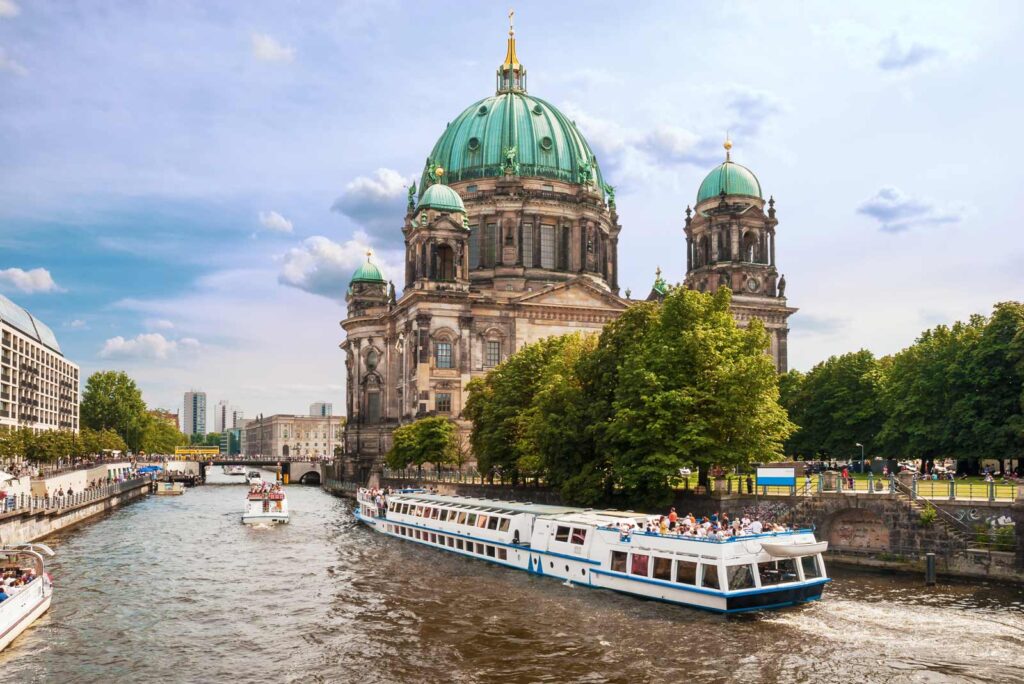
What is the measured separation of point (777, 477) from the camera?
51562mm

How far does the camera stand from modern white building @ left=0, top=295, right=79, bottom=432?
359 ft

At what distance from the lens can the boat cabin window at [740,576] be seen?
3731cm

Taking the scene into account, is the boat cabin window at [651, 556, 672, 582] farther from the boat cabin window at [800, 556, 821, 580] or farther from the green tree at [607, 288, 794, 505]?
the green tree at [607, 288, 794, 505]

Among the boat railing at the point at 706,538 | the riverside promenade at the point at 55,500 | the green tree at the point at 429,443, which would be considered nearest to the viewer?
the boat railing at the point at 706,538

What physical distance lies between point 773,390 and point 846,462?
100 feet

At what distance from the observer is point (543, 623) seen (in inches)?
1438

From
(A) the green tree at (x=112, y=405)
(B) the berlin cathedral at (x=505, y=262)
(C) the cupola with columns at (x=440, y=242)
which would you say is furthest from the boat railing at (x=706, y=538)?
(A) the green tree at (x=112, y=405)

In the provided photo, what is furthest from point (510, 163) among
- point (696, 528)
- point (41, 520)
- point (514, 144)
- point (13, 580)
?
point (13, 580)

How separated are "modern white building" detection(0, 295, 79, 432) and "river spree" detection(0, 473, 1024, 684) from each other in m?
63.8

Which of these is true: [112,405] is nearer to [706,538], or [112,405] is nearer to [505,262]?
[505,262]

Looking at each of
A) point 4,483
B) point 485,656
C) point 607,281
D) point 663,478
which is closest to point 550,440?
point 663,478

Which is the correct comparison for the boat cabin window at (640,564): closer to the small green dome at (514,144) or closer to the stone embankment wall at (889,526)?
the stone embankment wall at (889,526)

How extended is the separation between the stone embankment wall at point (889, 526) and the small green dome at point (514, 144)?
73.7 metres

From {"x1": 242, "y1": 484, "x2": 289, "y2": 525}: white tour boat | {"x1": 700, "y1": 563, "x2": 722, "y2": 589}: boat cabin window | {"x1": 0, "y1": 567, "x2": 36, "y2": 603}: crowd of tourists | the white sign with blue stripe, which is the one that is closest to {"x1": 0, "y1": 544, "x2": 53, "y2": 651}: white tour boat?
{"x1": 0, "y1": 567, "x2": 36, "y2": 603}: crowd of tourists
